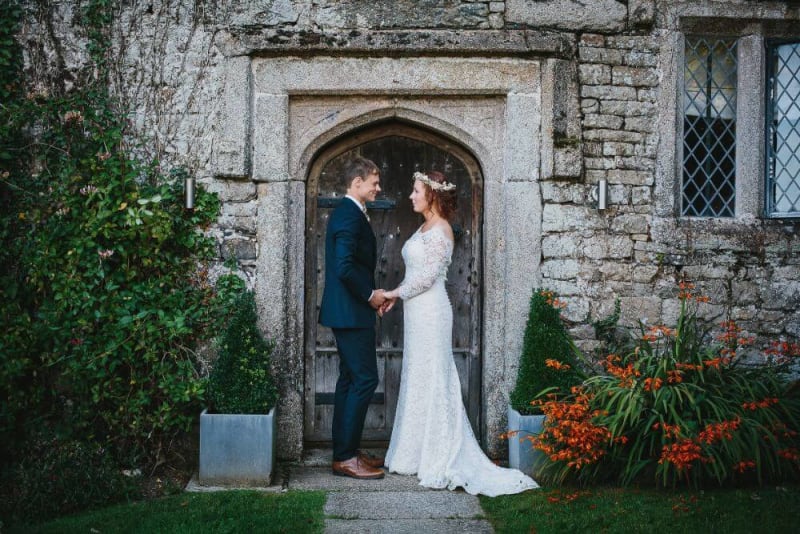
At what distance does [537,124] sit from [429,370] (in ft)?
6.60

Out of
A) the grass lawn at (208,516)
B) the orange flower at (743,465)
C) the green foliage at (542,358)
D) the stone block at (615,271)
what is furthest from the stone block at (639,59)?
the grass lawn at (208,516)

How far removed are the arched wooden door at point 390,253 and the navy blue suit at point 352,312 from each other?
2.18ft

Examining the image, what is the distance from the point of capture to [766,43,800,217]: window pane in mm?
5961

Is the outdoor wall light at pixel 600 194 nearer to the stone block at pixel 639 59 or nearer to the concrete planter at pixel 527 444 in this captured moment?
the stone block at pixel 639 59

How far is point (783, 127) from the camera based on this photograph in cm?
599

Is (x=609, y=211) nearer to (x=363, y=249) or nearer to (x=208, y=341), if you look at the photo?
(x=363, y=249)

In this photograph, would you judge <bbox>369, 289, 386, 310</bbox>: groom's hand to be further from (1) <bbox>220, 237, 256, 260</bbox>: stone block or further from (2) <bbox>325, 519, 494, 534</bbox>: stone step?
(2) <bbox>325, 519, 494, 534</bbox>: stone step

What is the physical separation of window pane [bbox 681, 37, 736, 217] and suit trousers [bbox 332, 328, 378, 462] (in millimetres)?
2797

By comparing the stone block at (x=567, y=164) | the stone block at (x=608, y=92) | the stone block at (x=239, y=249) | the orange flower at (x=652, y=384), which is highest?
the stone block at (x=608, y=92)

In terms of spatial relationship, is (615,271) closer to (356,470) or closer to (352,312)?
(352,312)

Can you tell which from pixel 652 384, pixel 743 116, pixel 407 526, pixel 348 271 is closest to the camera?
pixel 407 526

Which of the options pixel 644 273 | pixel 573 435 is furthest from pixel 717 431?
pixel 644 273

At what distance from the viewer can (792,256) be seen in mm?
5754

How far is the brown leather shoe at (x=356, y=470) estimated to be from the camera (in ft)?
16.7
